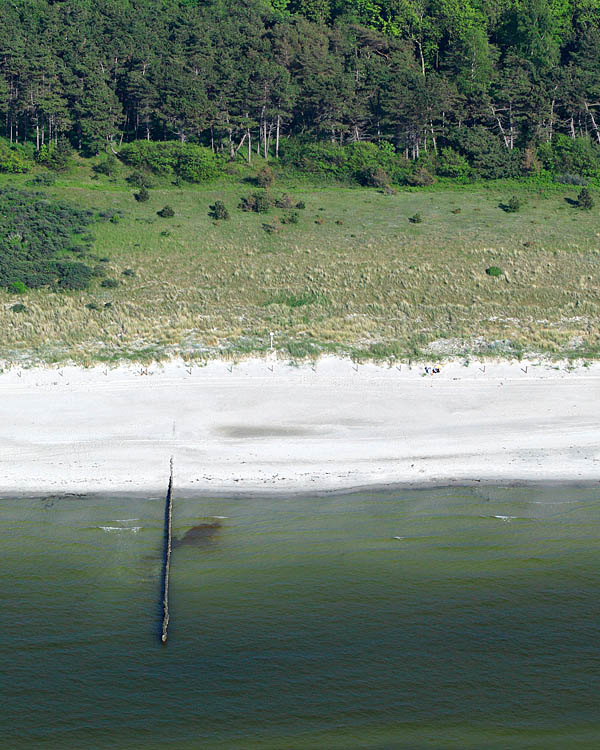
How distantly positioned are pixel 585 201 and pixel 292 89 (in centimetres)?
3280

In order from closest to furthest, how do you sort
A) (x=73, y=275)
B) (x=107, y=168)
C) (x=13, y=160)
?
(x=73, y=275)
(x=13, y=160)
(x=107, y=168)

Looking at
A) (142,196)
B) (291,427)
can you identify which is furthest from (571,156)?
(291,427)

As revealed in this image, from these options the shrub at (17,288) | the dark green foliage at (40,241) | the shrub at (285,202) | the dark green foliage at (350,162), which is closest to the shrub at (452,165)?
the dark green foliage at (350,162)

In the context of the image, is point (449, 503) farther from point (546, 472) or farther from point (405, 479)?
point (546, 472)

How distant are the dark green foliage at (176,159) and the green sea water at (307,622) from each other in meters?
54.8

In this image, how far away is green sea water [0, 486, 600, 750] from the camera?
54.6ft

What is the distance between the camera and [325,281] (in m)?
49.7

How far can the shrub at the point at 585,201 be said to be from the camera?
6931 cm

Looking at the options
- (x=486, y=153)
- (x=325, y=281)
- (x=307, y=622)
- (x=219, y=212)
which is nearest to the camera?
(x=307, y=622)

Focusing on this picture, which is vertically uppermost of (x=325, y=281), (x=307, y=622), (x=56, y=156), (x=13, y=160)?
(x=56, y=156)

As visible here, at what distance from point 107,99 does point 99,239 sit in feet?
92.7

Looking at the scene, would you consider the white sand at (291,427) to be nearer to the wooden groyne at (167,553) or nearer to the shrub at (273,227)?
Answer: the wooden groyne at (167,553)

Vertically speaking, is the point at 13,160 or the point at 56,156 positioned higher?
the point at 56,156

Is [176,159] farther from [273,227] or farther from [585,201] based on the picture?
[585,201]
